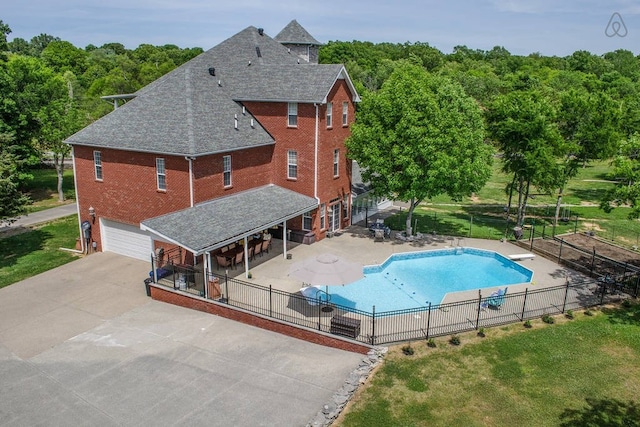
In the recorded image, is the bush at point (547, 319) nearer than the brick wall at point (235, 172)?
Yes

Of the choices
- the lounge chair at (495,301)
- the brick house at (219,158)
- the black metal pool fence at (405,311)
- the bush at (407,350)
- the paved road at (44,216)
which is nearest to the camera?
the bush at (407,350)

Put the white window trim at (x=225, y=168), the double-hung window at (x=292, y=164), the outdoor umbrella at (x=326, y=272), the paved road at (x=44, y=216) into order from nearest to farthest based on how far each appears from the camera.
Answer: the outdoor umbrella at (x=326, y=272) < the white window trim at (x=225, y=168) < the double-hung window at (x=292, y=164) < the paved road at (x=44, y=216)

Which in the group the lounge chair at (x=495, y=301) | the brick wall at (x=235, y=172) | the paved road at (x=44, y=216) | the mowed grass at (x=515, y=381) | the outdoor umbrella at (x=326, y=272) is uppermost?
the brick wall at (x=235, y=172)

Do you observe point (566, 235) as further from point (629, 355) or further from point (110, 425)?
point (110, 425)

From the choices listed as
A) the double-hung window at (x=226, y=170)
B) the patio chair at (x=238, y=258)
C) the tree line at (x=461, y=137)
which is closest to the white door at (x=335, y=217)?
the tree line at (x=461, y=137)

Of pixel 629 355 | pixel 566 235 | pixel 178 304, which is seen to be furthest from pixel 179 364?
pixel 566 235

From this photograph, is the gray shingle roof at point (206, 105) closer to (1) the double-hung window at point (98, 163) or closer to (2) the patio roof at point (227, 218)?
(1) the double-hung window at point (98, 163)
